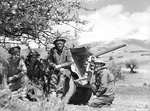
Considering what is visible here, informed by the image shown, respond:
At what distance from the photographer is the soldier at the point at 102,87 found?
10.8m

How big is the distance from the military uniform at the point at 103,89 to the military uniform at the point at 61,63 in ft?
3.37

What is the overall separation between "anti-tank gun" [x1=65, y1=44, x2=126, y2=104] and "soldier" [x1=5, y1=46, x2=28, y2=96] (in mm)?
1832

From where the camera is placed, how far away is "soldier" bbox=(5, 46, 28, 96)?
34.1ft

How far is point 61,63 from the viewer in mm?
11523

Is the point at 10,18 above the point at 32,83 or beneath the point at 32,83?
above

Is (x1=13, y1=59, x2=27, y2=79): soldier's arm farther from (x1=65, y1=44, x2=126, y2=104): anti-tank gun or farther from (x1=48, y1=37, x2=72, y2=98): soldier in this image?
(x1=65, y1=44, x2=126, y2=104): anti-tank gun

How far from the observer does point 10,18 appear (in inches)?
440

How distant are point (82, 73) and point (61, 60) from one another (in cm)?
93

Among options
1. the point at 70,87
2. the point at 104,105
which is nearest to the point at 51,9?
the point at 70,87

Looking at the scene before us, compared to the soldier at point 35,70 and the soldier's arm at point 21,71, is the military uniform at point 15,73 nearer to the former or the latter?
the soldier's arm at point 21,71

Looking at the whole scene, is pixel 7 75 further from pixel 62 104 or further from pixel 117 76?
pixel 117 76

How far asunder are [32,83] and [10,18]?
226 centimetres

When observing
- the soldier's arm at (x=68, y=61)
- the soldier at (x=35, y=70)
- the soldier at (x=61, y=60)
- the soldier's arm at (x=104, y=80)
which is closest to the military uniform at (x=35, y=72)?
the soldier at (x=35, y=70)

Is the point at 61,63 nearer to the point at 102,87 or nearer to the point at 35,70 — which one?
the point at 35,70
